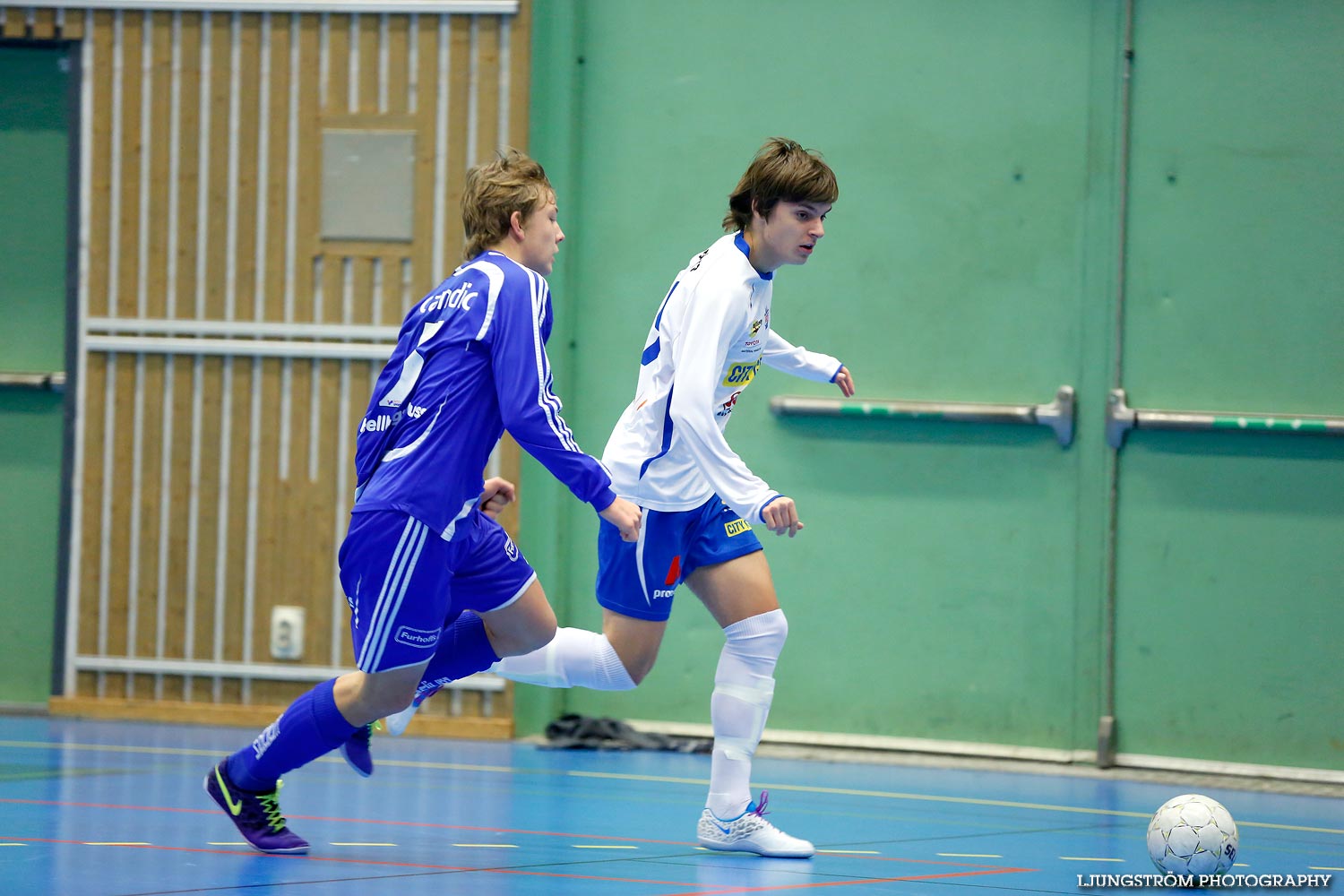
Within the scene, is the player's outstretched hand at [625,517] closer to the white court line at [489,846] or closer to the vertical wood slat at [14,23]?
the white court line at [489,846]

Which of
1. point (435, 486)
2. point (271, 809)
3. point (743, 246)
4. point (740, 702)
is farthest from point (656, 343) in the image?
point (271, 809)

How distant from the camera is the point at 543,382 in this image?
4008 mm

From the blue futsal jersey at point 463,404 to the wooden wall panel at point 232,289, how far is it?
11.4 feet

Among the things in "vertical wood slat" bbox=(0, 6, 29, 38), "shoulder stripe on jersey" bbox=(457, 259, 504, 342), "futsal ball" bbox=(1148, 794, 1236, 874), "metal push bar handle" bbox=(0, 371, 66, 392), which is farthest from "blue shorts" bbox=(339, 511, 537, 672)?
"vertical wood slat" bbox=(0, 6, 29, 38)

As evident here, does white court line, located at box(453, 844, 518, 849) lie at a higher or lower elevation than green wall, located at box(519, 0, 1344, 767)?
lower

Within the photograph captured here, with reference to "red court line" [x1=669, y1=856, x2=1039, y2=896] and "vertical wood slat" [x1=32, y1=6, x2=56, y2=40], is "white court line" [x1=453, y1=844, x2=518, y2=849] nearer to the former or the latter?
"red court line" [x1=669, y1=856, x2=1039, y2=896]

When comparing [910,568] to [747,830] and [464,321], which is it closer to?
[747,830]

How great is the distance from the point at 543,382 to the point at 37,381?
509cm

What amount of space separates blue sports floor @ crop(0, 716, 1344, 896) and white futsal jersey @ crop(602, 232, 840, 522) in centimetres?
102

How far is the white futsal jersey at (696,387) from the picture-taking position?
13.9 ft

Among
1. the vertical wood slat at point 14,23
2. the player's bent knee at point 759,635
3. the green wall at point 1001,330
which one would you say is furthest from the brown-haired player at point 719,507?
the vertical wood slat at point 14,23

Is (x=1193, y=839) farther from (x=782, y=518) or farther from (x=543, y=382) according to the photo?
(x=543, y=382)

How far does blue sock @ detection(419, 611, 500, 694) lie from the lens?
4.43 meters

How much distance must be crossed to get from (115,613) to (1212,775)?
17.0 ft
